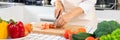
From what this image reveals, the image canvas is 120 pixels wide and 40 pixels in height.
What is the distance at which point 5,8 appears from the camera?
2.34m

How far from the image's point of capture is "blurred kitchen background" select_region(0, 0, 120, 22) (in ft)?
7.39

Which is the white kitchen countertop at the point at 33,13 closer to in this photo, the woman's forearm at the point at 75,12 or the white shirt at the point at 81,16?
the white shirt at the point at 81,16

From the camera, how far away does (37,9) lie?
8.46 feet

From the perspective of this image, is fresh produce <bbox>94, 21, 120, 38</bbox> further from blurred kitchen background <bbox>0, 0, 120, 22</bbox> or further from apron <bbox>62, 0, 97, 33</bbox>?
blurred kitchen background <bbox>0, 0, 120, 22</bbox>

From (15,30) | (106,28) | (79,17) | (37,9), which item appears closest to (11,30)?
(15,30)

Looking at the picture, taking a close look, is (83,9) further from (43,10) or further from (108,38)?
(43,10)

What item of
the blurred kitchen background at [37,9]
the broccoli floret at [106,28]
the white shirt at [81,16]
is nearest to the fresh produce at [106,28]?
the broccoli floret at [106,28]

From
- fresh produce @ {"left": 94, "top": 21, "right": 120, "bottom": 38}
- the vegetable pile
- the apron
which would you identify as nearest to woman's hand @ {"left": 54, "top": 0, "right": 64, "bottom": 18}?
the apron

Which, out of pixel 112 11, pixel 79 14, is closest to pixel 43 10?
pixel 112 11

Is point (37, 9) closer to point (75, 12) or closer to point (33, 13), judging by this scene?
point (33, 13)

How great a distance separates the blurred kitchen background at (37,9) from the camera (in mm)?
2252

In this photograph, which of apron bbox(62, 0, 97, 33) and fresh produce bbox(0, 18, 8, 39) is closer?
fresh produce bbox(0, 18, 8, 39)

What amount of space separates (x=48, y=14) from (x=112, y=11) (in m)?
0.78

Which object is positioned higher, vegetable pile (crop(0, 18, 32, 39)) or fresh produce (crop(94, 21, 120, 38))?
fresh produce (crop(94, 21, 120, 38))
